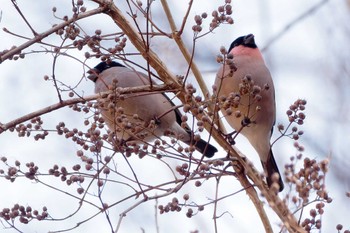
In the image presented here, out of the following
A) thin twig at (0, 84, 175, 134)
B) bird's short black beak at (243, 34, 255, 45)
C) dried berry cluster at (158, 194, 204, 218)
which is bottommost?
dried berry cluster at (158, 194, 204, 218)

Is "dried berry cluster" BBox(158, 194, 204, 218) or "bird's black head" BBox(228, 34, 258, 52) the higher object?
"bird's black head" BBox(228, 34, 258, 52)

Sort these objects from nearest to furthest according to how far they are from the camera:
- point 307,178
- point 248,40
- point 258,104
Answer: point 307,178 → point 258,104 → point 248,40

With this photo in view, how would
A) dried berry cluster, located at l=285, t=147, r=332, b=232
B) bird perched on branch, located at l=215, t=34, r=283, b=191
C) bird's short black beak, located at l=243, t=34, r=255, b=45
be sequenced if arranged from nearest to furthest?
dried berry cluster, located at l=285, t=147, r=332, b=232 < bird perched on branch, located at l=215, t=34, r=283, b=191 < bird's short black beak, located at l=243, t=34, r=255, b=45

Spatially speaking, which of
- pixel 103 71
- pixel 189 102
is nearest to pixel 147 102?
→ pixel 103 71

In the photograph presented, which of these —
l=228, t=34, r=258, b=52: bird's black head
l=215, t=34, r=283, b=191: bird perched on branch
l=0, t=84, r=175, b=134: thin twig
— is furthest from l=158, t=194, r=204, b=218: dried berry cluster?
l=228, t=34, r=258, b=52: bird's black head

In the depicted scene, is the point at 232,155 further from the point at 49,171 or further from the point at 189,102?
the point at 49,171

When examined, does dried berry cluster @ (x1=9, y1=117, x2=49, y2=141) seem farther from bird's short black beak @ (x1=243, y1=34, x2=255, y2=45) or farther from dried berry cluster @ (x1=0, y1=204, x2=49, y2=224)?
bird's short black beak @ (x1=243, y1=34, x2=255, y2=45)

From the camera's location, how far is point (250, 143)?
10.8 feet

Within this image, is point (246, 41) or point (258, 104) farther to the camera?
point (246, 41)

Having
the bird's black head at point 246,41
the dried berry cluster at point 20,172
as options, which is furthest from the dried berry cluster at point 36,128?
the bird's black head at point 246,41

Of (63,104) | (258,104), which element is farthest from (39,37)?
(258,104)

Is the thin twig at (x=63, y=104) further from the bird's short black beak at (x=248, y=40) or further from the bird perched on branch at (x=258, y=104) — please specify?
the bird's short black beak at (x=248, y=40)

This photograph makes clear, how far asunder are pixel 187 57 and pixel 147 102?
1041mm

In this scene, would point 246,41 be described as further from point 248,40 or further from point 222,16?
point 222,16
